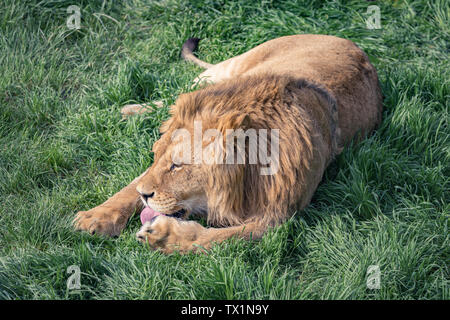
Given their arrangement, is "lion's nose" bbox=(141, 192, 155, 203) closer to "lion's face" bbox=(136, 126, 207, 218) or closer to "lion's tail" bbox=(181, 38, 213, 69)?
"lion's face" bbox=(136, 126, 207, 218)

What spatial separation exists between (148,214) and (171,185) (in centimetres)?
37

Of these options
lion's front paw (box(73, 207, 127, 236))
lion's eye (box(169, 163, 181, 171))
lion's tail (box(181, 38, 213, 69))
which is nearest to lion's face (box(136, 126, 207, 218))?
lion's eye (box(169, 163, 181, 171))

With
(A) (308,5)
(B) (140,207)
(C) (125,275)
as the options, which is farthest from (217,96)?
(A) (308,5)

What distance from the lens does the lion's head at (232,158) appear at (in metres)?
3.35

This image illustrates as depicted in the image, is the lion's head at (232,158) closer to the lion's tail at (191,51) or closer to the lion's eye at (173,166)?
the lion's eye at (173,166)

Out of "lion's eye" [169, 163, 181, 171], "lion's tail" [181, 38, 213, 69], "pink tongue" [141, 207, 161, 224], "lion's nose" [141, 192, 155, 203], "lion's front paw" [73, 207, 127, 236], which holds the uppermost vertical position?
"lion's eye" [169, 163, 181, 171]

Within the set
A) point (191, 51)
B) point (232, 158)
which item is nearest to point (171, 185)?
point (232, 158)

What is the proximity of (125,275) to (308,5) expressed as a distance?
4.08 meters

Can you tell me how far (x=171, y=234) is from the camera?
3492mm

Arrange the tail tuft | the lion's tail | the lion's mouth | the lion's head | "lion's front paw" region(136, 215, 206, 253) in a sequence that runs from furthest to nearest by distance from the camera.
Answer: the tail tuft → the lion's tail → the lion's mouth → "lion's front paw" region(136, 215, 206, 253) → the lion's head

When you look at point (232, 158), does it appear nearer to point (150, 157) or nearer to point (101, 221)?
point (101, 221)

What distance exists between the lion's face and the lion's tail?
7.80ft

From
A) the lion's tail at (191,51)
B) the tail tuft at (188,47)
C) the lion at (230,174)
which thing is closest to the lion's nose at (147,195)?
the lion at (230,174)

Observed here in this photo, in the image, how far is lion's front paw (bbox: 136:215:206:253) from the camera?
3.47 metres
